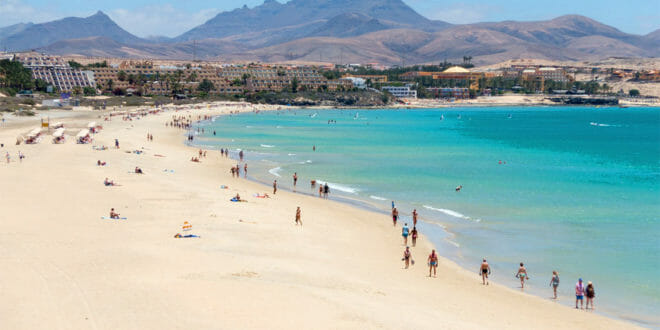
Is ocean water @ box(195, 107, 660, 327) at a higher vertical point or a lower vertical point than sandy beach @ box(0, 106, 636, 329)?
lower

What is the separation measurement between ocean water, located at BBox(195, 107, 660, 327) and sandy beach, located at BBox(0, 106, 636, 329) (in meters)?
1.51

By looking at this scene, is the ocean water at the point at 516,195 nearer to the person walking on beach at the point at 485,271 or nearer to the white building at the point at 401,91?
the person walking on beach at the point at 485,271

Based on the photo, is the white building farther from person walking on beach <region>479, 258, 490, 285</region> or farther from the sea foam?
person walking on beach <region>479, 258, 490, 285</region>

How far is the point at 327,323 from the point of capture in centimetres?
1304

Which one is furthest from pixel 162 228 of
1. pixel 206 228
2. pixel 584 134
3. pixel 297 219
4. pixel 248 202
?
pixel 584 134

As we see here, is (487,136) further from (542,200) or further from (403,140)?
(542,200)

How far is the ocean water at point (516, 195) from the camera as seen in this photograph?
65.1 feet

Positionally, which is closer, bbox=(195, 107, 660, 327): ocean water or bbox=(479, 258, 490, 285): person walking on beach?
bbox=(479, 258, 490, 285): person walking on beach

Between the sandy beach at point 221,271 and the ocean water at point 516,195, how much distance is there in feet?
4.96

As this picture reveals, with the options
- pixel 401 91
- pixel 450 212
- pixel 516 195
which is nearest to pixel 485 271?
pixel 450 212

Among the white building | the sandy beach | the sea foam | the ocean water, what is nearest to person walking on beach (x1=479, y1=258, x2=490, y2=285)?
the sandy beach

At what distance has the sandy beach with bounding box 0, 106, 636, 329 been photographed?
1316 centimetres

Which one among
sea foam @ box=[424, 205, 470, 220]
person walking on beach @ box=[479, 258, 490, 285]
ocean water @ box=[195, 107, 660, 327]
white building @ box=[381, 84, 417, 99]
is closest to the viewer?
person walking on beach @ box=[479, 258, 490, 285]

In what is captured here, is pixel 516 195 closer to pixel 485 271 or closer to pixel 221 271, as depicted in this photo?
pixel 485 271
